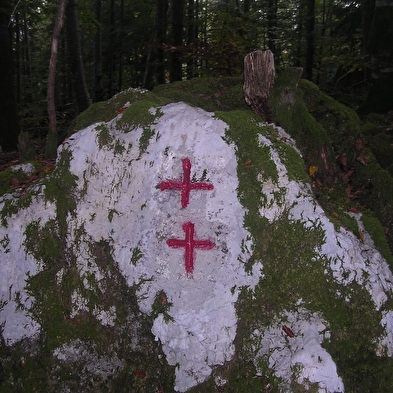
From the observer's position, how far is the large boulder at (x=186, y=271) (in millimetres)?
2764

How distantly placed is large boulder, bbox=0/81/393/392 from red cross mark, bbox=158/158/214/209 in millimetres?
13

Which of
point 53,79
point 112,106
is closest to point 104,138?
point 112,106

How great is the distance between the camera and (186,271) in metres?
2.92

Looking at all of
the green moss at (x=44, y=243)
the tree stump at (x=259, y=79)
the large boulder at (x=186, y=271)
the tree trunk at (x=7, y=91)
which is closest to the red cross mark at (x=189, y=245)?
the large boulder at (x=186, y=271)

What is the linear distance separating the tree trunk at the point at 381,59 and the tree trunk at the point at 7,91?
789 cm

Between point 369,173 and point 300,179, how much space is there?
122 cm

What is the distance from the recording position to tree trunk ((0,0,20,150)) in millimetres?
7840

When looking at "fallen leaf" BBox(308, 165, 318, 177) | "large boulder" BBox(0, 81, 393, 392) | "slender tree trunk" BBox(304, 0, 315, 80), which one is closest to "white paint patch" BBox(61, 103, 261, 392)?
"large boulder" BBox(0, 81, 393, 392)

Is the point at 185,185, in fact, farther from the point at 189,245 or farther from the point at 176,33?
the point at 176,33

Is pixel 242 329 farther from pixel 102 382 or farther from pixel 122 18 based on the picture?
pixel 122 18

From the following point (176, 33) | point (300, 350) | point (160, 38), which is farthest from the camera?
point (160, 38)

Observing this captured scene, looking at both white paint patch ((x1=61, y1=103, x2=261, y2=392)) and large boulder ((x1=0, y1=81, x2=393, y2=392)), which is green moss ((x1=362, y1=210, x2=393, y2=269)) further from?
white paint patch ((x1=61, y1=103, x2=261, y2=392))

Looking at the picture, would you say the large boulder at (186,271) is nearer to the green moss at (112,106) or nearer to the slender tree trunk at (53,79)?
the green moss at (112,106)

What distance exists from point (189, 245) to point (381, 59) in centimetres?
668
